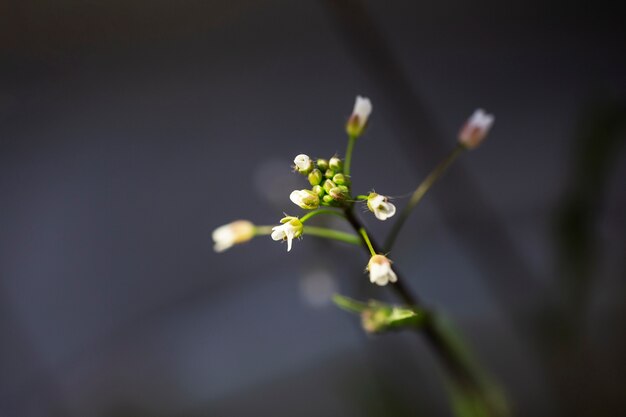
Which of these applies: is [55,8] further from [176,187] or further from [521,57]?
[521,57]

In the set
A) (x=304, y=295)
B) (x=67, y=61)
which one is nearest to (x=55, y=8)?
(x=67, y=61)

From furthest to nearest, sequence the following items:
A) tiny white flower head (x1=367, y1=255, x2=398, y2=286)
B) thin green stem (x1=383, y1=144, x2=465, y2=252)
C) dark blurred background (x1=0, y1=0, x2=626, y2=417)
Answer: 1. dark blurred background (x1=0, y1=0, x2=626, y2=417)
2. thin green stem (x1=383, y1=144, x2=465, y2=252)
3. tiny white flower head (x1=367, y1=255, x2=398, y2=286)

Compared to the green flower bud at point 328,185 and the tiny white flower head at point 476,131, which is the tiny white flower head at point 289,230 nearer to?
the green flower bud at point 328,185

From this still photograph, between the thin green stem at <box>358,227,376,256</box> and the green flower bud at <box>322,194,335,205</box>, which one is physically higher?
the green flower bud at <box>322,194,335,205</box>

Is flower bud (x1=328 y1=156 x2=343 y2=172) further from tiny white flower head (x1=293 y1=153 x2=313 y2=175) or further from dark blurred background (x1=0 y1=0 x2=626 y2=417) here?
dark blurred background (x1=0 y1=0 x2=626 y2=417)

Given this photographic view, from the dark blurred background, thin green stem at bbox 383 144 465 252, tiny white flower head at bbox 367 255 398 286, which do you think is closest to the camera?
tiny white flower head at bbox 367 255 398 286

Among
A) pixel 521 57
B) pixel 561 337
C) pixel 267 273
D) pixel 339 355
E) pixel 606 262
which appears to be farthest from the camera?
pixel 521 57

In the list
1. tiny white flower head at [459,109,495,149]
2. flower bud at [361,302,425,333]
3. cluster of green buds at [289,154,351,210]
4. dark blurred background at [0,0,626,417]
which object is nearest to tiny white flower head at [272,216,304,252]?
cluster of green buds at [289,154,351,210]

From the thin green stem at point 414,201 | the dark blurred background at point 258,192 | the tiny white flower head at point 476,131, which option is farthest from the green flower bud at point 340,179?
the dark blurred background at point 258,192

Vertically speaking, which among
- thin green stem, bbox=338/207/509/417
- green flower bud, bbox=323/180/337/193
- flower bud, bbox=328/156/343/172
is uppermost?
flower bud, bbox=328/156/343/172
